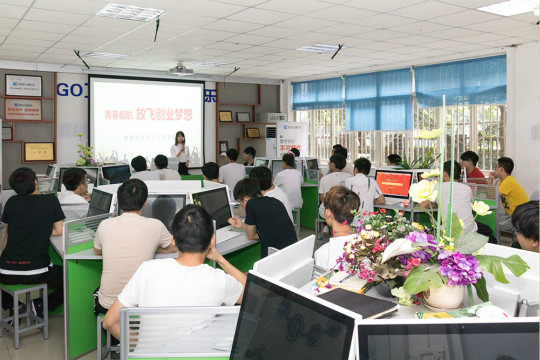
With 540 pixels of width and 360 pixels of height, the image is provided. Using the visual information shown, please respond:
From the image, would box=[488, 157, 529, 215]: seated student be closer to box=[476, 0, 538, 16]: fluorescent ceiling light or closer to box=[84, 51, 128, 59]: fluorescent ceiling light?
box=[476, 0, 538, 16]: fluorescent ceiling light

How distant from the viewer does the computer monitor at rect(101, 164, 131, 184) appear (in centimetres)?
630

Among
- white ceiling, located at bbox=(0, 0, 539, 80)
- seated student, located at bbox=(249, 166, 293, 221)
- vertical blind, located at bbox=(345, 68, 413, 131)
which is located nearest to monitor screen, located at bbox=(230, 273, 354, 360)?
seated student, located at bbox=(249, 166, 293, 221)

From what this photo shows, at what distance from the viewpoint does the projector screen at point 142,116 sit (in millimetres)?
9945

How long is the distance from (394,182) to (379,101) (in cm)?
396

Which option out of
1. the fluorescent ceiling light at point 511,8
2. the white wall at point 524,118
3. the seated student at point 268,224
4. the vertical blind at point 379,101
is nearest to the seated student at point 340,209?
the seated student at point 268,224

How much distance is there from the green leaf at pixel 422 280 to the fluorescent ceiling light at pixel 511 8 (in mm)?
4316

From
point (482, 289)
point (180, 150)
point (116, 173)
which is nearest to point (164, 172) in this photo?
point (116, 173)

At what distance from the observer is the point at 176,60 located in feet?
28.4

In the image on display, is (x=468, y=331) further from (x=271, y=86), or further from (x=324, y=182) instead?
(x=271, y=86)

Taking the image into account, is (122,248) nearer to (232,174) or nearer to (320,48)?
(232,174)

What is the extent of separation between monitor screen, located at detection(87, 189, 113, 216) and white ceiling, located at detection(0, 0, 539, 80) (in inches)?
83.6

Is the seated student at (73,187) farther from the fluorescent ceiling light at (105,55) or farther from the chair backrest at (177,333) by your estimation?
the fluorescent ceiling light at (105,55)

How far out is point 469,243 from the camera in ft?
5.28

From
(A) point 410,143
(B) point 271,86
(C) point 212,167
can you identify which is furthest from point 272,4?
(B) point 271,86
